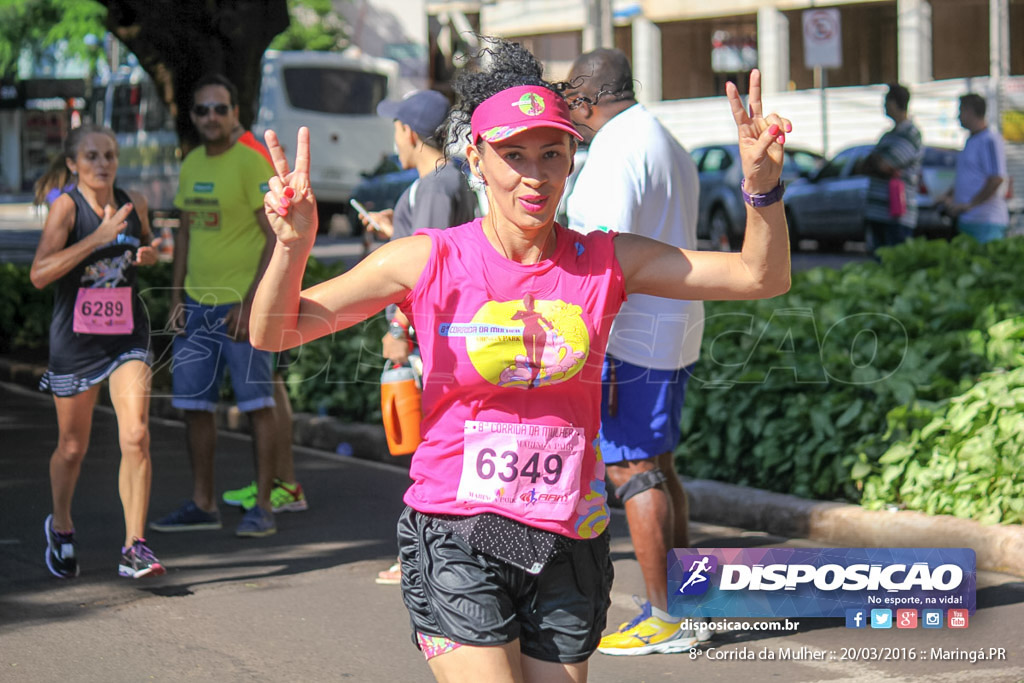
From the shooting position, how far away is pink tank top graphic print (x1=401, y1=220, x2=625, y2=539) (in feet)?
10.5

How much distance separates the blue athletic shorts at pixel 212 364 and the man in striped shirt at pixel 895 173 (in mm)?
5469

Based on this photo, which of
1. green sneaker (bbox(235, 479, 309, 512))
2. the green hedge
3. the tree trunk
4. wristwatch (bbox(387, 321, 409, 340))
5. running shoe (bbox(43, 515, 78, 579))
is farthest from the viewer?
the tree trunk

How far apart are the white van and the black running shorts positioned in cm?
2705

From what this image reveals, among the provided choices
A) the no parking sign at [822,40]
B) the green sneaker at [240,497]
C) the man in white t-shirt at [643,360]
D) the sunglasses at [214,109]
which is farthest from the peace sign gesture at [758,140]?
the no parking sign at [822,40]

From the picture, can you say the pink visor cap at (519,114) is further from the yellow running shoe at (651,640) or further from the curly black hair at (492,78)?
the yellow running shoe at (651,640)

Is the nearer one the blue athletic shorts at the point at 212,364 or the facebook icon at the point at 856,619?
the facebook icon at the point at 856,619

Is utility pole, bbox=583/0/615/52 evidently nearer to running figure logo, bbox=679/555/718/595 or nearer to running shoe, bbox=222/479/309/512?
running shoe, bbox=222/479/309/512

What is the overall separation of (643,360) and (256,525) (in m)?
2.70

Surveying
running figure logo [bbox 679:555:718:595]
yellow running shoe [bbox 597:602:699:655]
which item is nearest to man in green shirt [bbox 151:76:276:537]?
yellow running shoe [bbox 597:602:699:655]

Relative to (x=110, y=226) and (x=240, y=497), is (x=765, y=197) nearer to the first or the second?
(x=110, y=226)

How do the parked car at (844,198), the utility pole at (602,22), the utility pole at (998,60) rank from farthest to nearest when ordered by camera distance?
1. the utility pole at (998,60)
2. the utility pole at (602,22)
3. the parked car at (844,198)

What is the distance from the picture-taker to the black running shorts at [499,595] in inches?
123

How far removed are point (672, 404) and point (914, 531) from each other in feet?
5.48

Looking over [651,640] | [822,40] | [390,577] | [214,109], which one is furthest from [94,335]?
[822,40]
